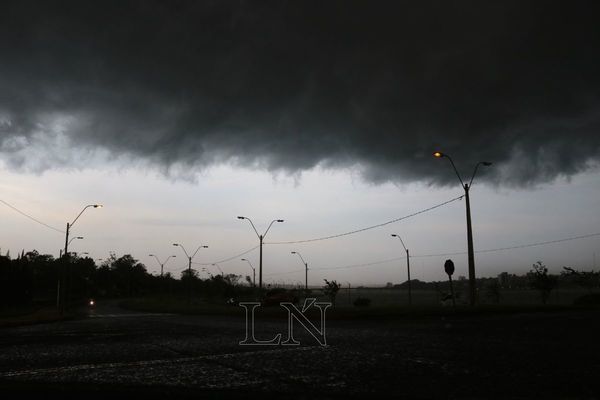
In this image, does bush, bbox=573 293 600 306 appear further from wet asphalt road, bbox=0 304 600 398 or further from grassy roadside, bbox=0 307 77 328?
grassy roadside, bbox=0 307 77 328

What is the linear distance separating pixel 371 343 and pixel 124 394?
674cm

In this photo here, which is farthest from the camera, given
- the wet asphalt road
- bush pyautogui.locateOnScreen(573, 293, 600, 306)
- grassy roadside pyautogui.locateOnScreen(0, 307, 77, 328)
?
bush pyautogui.locateOnScreen(573, 293, 600, 306)

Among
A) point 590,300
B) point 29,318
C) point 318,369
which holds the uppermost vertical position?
point 318,369

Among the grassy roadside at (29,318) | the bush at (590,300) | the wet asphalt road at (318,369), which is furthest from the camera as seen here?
the bush at (590,300)

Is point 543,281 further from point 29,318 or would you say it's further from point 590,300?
point 29,318

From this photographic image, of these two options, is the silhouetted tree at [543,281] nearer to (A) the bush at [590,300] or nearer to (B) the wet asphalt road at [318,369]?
(A) the bush at [590,300]

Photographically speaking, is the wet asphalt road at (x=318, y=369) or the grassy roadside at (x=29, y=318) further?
the grassy roadside at (x=29, y=318)

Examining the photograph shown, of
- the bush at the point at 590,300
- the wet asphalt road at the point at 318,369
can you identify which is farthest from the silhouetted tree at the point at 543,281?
the wet asphalt road at the point at 318,369

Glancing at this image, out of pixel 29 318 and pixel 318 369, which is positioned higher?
pixel 318 369

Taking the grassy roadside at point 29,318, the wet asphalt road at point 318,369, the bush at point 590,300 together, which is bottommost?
the grassy roadside at point 29,318

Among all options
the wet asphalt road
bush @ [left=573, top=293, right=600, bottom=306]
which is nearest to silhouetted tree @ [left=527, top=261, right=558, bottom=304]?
Result: bush @ [left=573, top=293, right=600, bottom=306]

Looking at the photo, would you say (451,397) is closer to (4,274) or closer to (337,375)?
(337,375)

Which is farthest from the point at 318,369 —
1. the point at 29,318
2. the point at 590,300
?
the point at 590,300

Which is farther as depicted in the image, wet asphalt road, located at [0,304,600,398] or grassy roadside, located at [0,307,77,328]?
grassy roadside, located at [0,307,77,328]
